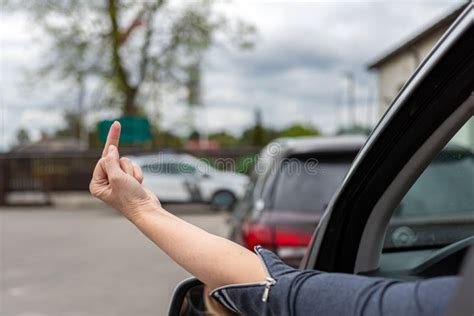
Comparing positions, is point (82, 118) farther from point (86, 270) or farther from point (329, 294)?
point (329, 294)

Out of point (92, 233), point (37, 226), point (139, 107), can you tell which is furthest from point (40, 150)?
point (92, 233)

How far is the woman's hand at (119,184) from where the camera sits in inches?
55.1

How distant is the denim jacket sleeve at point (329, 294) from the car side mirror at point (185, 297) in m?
0.23

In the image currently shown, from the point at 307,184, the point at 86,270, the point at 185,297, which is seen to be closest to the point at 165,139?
the point at 86,270

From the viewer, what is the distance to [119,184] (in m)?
1.39

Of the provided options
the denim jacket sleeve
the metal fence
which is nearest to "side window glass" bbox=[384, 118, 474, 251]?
the denim jacket sleeve

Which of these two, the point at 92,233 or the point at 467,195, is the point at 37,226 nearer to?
the point at 92,233

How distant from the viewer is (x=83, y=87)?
22359mm

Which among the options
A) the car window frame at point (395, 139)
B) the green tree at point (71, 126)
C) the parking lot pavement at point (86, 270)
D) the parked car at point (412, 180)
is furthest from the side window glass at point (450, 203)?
the green tree at point (71, 126)

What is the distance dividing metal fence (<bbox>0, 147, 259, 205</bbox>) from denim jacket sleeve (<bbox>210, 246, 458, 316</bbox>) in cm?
1869

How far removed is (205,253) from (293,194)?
11.1 ft

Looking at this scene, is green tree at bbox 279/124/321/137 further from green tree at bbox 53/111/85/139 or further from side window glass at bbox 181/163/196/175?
side window glass at bbox 181/163/196/175

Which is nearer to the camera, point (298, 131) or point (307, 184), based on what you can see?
point (307, 184)

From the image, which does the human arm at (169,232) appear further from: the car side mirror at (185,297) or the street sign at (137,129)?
the street sign at (137,129)
